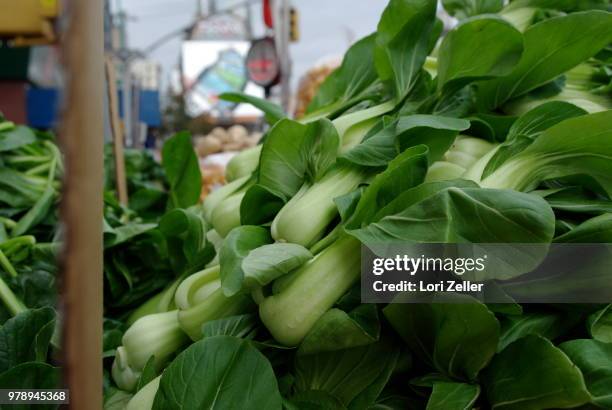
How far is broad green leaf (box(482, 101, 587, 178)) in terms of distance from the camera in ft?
2.70

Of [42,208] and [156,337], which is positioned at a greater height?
[42,208]

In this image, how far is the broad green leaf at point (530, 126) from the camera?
0.82 metres

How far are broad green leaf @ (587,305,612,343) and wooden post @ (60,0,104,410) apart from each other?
1.75ft

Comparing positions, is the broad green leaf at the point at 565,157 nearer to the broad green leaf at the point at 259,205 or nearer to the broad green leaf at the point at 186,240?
the broad green leaf at the point at 259,205

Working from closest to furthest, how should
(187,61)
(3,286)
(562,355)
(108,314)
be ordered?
(562,355) → (3,286) → (108,314) → (187,61)

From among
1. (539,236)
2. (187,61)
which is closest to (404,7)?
(539,236)

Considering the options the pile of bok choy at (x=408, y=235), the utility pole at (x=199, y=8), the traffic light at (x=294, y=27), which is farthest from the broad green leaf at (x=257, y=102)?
the utility pole at (x=199, y=8)

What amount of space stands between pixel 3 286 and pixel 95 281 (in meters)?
0.53

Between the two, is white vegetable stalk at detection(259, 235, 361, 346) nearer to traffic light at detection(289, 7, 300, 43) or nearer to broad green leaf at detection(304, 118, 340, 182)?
broad green leaf at detection(304, 118, 340, 182)

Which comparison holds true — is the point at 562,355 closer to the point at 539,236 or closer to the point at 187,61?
the point at 539,236

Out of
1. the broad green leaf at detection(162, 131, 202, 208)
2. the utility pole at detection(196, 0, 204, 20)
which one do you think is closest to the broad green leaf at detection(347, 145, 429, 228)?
the broad green leaf at detection(162, 131, 202, 208)

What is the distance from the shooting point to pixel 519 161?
0.81m

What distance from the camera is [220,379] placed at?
69cm

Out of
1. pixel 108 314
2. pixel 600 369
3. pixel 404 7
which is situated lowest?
pixel 108 314
